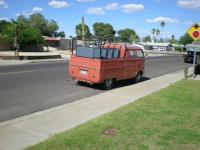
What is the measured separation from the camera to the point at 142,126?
752 centimetres

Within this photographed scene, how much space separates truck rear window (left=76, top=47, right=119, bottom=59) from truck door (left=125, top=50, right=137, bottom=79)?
2.95 ft

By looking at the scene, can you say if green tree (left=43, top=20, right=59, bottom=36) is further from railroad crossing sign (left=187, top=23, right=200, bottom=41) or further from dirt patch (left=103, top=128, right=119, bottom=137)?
dirt patch (left=103, top=128, right=119, bottom=137)

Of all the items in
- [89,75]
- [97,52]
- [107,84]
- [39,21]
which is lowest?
[107,84]

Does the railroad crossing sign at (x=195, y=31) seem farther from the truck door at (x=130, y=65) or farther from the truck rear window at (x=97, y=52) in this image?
the truck rear window at (x=97, y=52)

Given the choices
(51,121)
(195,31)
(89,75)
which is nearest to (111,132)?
(51,121)

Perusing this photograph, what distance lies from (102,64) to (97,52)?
653 mm

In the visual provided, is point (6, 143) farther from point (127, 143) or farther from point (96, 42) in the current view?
point (96, 42)

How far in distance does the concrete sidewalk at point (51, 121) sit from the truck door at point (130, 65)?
3689 millimetres

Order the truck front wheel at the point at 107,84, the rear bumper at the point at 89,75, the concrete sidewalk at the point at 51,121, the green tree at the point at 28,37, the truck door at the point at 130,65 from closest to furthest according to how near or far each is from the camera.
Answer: the concrete sidewalk at the point at 51,121 → the rear bumper at the point at 89,75 → the truck front wheel at the point at 107,84 → the truck door at the point at 130,65 → the green tree at the point at 28,37

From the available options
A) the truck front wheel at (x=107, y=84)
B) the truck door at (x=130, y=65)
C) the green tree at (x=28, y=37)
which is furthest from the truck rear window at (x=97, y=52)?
the green tree at (x=28, y=37)

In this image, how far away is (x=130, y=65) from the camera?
1571 centimetres

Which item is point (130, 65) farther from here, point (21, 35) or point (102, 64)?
point (21, 35)

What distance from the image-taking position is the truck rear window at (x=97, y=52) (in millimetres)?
13562

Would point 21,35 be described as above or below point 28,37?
above
